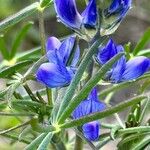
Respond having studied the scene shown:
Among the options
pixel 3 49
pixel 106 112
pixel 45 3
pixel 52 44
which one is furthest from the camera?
pixel 3 49

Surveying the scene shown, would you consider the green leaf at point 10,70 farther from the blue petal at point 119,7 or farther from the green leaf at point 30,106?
the blue petal at point 119,7

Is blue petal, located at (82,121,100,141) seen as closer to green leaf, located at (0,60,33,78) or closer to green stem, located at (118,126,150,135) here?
green stem, located at (118,126,150,135)

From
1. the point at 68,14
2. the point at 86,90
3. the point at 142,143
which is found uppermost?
the point at 68,14

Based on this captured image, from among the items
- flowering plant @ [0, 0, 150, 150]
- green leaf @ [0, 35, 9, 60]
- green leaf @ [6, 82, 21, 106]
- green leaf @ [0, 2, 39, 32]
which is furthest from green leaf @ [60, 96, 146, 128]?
green leaf @ [0, 35, 9, 60]

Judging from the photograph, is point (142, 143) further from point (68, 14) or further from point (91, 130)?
point (68, 14)

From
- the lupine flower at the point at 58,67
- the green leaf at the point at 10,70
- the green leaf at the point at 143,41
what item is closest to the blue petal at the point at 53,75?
the lupine flower at the point at 58,67

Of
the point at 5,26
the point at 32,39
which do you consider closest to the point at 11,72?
the point at 5,26

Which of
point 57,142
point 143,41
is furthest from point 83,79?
point 143,41
